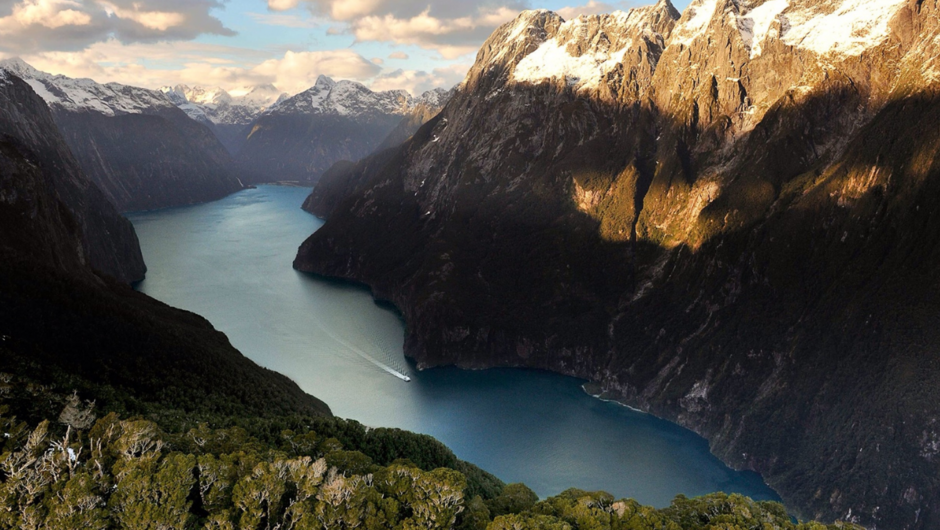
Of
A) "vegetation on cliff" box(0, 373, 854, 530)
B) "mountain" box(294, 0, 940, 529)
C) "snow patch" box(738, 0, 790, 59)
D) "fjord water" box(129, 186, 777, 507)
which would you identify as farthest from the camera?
"snow patch" box(738, 0, 790, 59)

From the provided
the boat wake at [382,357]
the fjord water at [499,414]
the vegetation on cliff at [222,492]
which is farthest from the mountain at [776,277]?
the vegetation on cliff at [222,492]

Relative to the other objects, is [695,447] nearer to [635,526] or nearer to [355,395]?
[355,395]

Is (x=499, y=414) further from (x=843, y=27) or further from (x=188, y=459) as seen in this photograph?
(x=843, y=27)

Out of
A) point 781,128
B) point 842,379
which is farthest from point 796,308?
point 781,128

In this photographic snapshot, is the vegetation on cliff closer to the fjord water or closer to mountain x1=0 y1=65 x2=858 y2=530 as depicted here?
mountain x1=0 y1=65 x2=858 y2=530

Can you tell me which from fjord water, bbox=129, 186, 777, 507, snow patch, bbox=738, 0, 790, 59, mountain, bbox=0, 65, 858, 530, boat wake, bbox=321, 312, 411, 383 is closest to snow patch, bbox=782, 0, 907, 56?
snow patch, bbox=738, 0, 790, 59
